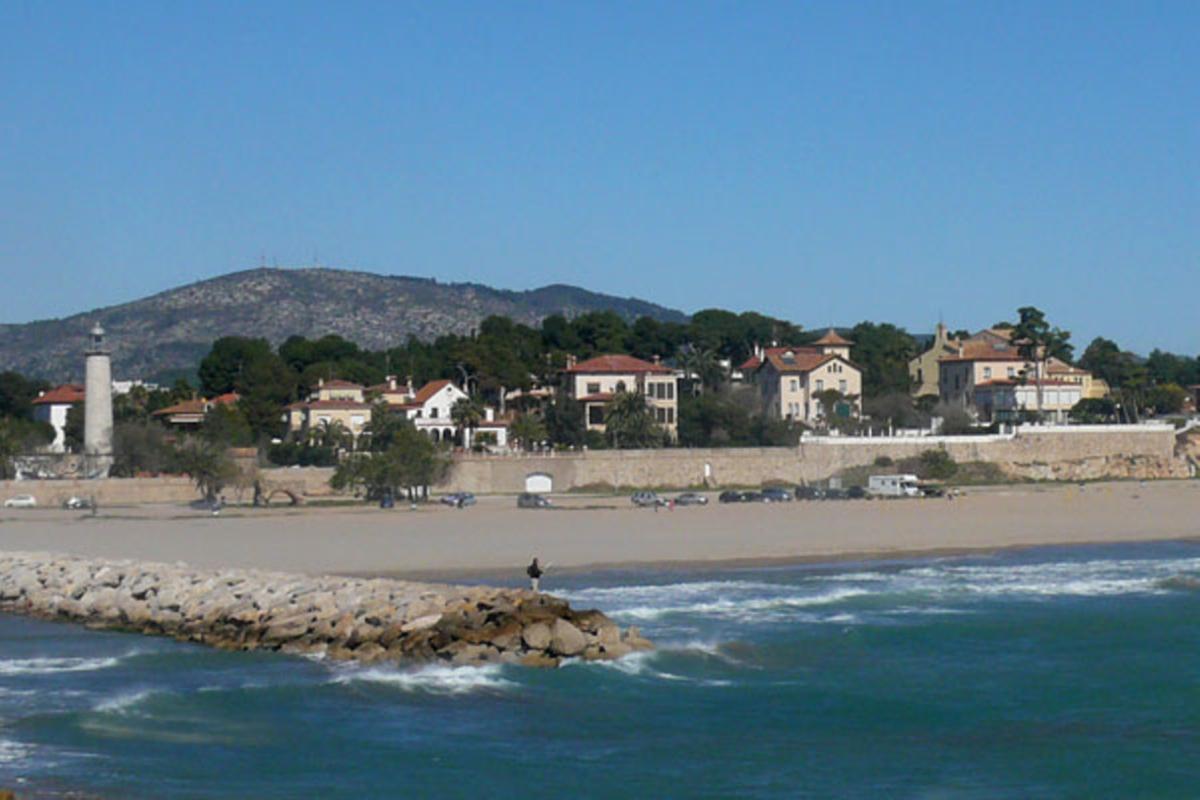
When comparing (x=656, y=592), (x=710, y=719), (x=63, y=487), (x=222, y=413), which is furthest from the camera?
(x=222, y=413)

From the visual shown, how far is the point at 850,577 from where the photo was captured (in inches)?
1238

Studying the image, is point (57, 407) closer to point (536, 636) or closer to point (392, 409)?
point (392, 409)

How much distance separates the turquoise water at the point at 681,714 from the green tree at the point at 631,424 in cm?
3557

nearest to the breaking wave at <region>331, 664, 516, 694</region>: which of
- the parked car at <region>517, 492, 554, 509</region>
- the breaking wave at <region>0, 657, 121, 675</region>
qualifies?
the breaking wave at <region>0, 657, 121, 675</region>

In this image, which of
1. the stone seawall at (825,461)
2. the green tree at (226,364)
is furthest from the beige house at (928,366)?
the green tree at (226,364)

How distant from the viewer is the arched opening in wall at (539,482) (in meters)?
57.4

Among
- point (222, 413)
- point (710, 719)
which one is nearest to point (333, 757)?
point (710, 719)

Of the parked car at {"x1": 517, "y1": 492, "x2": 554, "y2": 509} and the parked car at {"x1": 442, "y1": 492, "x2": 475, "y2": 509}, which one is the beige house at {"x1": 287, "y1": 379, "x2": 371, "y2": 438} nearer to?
the parked car at {"x1": 442, "y1": 492, "x2": 475, "y2": 509}

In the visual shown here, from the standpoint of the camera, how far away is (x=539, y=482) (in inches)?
2264

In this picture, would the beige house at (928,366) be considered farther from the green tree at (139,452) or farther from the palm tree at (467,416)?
the green tree at (139,452)

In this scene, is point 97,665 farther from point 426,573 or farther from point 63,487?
point 63,487

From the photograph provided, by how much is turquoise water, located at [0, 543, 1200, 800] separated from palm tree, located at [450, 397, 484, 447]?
37.0 metres

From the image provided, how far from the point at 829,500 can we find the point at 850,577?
63.1 feet

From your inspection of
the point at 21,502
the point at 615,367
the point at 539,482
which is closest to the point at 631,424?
the point at 539,482
